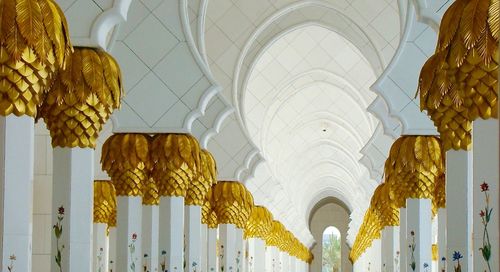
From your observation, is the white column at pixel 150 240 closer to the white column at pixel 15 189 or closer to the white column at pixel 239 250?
the white column at pixel 15 189

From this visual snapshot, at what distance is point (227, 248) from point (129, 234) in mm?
8351

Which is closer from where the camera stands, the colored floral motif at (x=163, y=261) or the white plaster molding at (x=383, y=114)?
the colored floral motif at (x=163, y=261)

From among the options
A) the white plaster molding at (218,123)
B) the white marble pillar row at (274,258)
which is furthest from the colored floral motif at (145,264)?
the white marble pillar row at (274,258)

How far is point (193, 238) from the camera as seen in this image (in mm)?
16469

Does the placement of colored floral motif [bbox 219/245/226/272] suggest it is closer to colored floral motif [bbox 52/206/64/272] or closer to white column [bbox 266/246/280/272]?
colored floral motif [bbox 52/206/64/272]

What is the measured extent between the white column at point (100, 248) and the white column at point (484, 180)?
13.2 meters

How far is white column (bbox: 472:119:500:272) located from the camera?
25.6 feet

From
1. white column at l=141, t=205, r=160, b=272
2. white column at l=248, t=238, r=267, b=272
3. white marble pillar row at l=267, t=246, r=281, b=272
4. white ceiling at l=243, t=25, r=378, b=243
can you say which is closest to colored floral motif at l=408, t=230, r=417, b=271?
white column at l=141, t=205, r=160, b=272

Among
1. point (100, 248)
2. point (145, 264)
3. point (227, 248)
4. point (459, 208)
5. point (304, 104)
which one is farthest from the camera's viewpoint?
point (304, 104)

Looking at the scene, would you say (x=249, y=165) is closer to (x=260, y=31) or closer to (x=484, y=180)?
(x=260, y=31)

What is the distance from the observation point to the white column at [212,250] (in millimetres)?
20891

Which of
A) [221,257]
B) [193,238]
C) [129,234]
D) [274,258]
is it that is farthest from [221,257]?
[274,258]

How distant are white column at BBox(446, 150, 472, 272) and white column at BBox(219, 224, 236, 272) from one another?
41.8ft

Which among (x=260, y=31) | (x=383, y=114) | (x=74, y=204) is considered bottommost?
(x=74, y=204)
